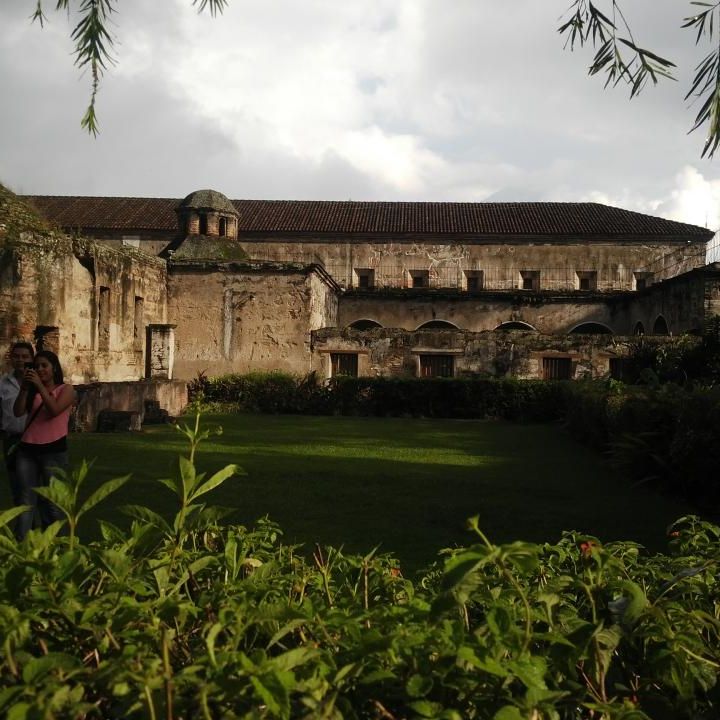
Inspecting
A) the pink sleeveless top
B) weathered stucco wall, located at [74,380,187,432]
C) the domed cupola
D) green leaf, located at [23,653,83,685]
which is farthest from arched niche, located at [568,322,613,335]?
Result: green leaf, located at [23,653,83,685]

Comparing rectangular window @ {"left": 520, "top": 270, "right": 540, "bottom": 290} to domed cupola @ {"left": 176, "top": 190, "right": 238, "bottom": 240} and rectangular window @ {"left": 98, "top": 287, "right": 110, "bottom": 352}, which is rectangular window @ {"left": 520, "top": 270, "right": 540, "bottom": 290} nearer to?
domed cupola @ {"left": 176, "top": 190, "right": 238, "bottom": 240}

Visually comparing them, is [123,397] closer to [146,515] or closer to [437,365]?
[437,365]

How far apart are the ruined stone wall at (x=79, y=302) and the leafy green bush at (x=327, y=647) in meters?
14.1

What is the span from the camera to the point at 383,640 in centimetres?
125

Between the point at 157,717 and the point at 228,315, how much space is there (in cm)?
2104

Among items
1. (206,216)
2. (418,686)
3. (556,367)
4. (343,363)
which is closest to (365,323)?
(206,216)

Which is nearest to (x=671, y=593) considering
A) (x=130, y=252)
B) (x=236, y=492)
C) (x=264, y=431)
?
(x=236, y=492)

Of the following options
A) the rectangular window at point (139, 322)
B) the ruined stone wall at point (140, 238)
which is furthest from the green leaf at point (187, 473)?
the ruined stone wall at point (140, 238)

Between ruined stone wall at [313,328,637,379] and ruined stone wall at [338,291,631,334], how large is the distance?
27.0 feet

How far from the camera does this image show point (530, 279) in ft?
115

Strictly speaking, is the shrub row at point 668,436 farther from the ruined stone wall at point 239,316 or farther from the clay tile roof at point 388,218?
the clay tile roof at point 388,218

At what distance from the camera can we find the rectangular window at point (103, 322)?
17.8 meters

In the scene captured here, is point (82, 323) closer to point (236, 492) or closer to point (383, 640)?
point (236, 492)

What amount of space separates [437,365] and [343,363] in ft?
9.23
